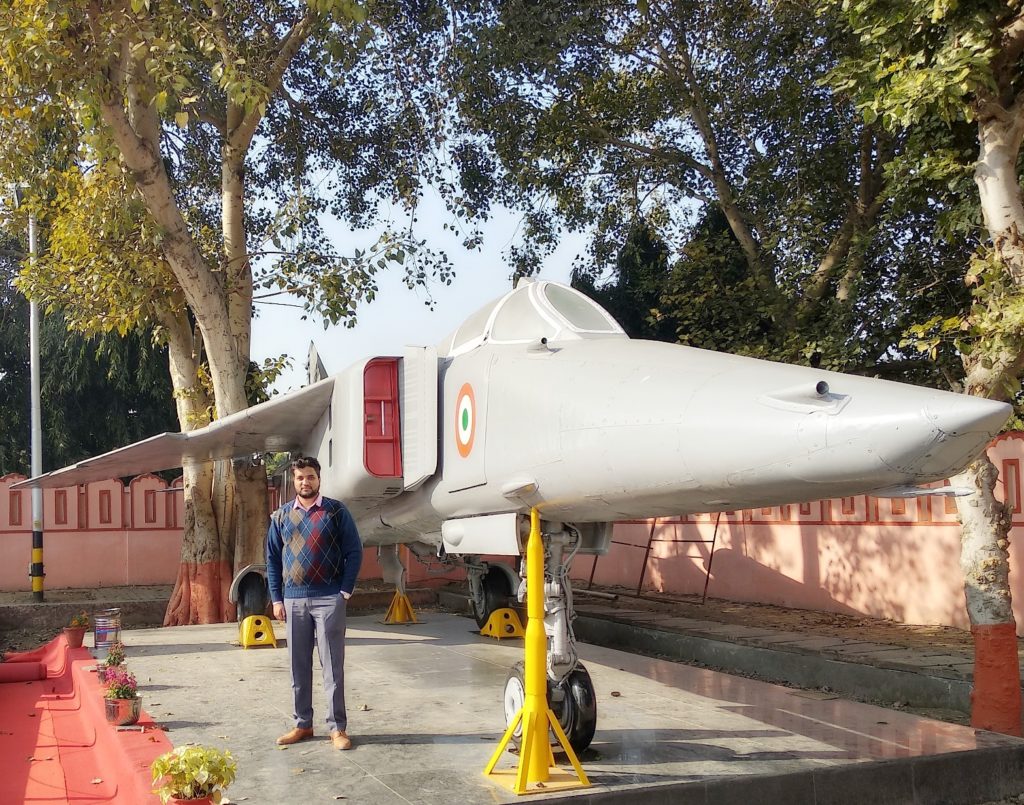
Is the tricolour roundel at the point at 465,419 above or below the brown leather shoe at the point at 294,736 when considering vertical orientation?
above

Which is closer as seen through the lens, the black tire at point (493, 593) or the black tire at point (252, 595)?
the black tire at point (252, 595)

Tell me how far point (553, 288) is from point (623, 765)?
272 cm

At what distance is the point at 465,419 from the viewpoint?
5648 mm

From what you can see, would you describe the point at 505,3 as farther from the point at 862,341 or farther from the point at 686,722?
the point at 686,722

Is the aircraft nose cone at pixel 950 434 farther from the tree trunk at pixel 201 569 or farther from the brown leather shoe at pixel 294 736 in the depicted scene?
the tree trunk at pixel 201 569

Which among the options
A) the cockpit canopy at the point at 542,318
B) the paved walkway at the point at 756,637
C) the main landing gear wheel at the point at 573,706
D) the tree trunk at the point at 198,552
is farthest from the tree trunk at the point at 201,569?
the main landing gear wheel at the point at 573,706

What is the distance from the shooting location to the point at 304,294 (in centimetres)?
1326

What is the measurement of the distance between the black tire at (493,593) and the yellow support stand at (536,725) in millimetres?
5843

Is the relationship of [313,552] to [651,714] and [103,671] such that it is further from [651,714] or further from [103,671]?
[103,671]

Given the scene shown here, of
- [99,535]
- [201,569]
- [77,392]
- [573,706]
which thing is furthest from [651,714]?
[77,392]

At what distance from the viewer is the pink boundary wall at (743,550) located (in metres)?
10.2

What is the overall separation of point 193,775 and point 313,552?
1.68m

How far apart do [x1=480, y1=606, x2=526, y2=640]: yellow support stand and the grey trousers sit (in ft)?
16.4

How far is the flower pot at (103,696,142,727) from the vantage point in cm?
604
